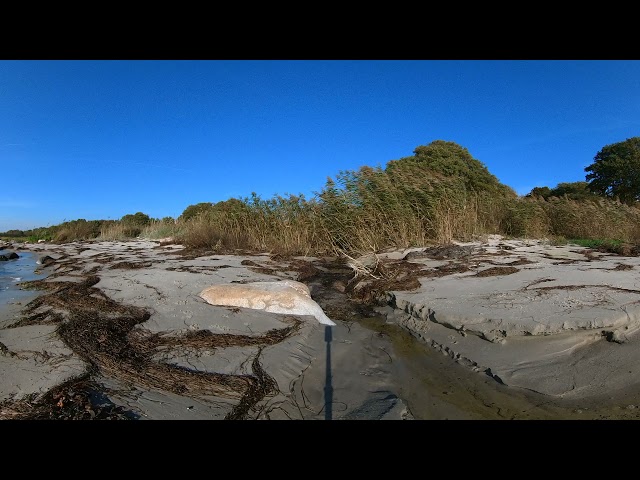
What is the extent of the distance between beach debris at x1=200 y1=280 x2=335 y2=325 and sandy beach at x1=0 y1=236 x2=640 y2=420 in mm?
154

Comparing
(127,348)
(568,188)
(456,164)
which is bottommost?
(127,348)

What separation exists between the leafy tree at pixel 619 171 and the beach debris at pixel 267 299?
1105 inches

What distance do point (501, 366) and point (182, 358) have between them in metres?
2.79

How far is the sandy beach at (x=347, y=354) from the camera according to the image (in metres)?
2.55

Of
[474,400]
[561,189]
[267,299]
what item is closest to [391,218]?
[267,299]

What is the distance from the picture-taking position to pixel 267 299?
4.98 meters

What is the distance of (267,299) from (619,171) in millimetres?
30302

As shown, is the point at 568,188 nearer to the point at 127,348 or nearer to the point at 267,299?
the point at 267,299

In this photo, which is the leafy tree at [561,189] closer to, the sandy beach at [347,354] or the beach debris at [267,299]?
the sandy beach at [347,354]

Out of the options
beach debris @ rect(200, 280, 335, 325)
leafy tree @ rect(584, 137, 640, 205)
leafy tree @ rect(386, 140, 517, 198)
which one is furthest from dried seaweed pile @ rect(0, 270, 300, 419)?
leafy tree @ rect(584, 137, 640, 205)

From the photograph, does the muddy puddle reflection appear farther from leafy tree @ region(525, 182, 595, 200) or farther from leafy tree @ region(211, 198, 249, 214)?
leafy tree @ region(525, 182, 595, 200)
